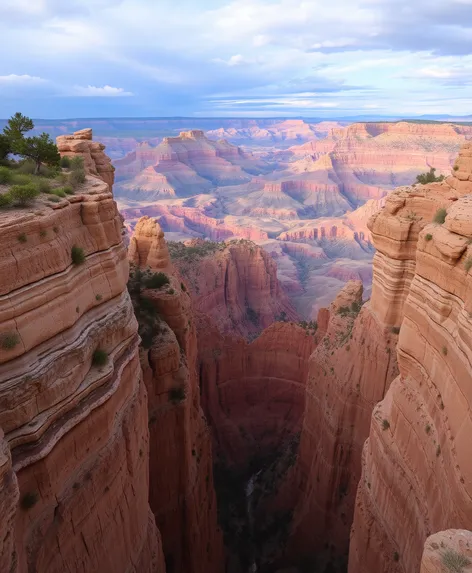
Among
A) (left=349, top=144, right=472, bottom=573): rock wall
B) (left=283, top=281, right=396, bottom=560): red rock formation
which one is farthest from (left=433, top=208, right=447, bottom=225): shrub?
(left=283, top=281, right=396, bottom=560): red rock formation

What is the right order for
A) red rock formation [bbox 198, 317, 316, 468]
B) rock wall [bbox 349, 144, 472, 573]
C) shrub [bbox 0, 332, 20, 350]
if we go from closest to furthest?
shrub [bbox 0, 332, 20, 350], rock wall [bbox 349, 144, 472, 573], red rock formation [bbox 198, 317, 316, 468]

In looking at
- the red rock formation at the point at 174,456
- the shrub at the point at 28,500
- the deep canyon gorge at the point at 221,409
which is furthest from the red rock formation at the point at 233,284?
the shrub at the point at 28,500

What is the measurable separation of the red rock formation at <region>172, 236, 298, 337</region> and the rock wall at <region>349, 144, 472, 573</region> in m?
30.7

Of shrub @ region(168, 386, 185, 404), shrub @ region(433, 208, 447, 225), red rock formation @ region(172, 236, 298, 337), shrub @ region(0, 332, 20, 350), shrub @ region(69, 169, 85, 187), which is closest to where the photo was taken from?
shrub @ region(0, 332, 20, 350)

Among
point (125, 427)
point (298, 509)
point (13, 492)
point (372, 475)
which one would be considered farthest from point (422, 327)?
point (298, 509)

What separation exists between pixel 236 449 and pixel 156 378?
16.6m

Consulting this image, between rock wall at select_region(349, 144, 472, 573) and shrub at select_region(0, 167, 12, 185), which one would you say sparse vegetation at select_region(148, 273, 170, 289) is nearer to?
shrub at select_region(0, 167, 12, 185)

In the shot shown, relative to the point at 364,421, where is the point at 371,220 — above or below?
above

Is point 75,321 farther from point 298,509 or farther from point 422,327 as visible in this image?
point 298,509

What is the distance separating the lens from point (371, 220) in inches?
733

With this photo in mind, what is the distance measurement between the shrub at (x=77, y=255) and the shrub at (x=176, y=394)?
388 inches

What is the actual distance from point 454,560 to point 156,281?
18.2m

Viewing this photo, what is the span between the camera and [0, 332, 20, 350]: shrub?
30.0 ft

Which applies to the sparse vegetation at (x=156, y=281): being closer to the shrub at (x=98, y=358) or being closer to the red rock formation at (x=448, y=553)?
the shrub at (x=98, y=358)
